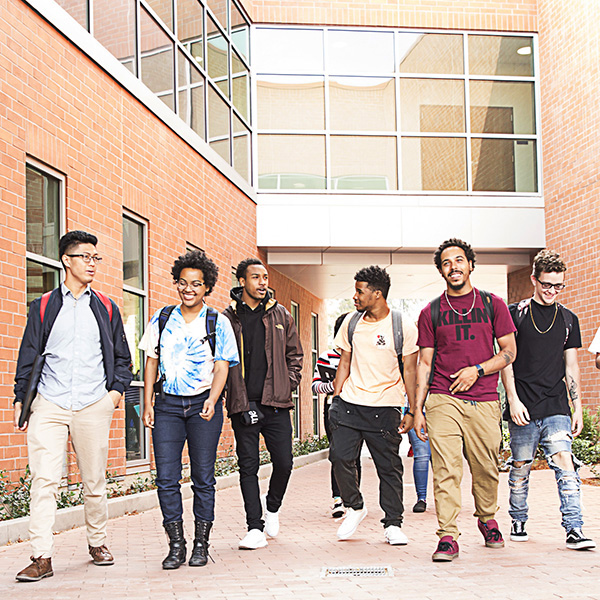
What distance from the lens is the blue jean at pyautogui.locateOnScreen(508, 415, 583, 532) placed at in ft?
21.9

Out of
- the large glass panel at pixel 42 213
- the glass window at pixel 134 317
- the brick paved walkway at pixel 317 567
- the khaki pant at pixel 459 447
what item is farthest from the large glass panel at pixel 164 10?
the khaki pant at pixel 459 447

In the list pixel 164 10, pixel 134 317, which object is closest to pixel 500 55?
pixel 164 10

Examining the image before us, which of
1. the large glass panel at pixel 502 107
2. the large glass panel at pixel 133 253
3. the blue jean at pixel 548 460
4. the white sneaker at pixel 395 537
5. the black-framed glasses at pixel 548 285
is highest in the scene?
the large glass panel at pixel 502 107

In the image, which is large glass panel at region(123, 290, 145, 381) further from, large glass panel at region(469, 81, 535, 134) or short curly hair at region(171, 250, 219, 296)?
large glass panel at region(469, 81, 535, 134)

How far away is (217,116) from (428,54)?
18.5 feet

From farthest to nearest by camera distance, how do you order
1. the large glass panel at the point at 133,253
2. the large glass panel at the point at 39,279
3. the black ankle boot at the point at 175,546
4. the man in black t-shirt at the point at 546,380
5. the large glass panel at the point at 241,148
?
the large glass panel at the point at 241,148 → the large glass panel at the point at 133,253 → the large glass panel at the point at 39,279 → the man in black t-shirt at the point at 546,380 → the black ankle boot at the point at 175,546

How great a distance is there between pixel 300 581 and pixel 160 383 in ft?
5.35

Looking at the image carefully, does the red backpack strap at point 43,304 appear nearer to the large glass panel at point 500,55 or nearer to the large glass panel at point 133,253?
the large glass panel at point 133,253

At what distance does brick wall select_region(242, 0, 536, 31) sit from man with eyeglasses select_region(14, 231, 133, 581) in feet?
46.7

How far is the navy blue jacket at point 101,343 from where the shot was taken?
6.04 metres

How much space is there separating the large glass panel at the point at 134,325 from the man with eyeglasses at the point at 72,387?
5.45m

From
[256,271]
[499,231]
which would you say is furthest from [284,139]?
[256,271]

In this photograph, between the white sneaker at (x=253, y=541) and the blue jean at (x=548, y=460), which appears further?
the white sneaker at (x=253, y=541)

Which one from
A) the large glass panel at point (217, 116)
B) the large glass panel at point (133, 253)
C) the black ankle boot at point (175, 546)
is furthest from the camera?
the large glass panel at point (217, 116)
